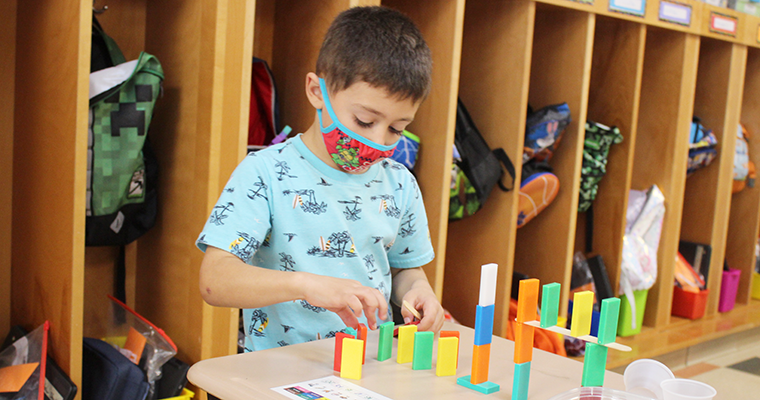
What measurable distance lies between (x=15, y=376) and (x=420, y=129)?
1425 mm

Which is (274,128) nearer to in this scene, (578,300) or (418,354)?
(418,354)

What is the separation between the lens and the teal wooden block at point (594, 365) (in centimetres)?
78

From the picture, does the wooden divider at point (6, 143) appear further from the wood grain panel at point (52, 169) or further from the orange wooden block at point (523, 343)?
the orange wooden block at point (523, 343)

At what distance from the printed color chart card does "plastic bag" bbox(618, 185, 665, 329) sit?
2.40 meters

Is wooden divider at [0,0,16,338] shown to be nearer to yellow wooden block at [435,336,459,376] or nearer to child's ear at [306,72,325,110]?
child's ear at [306,72,325,110]

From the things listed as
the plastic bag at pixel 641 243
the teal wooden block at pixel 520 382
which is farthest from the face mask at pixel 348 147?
the plastic bag at pixel 641 243

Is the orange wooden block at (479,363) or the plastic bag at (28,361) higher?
the orange wooden block at (479,363)

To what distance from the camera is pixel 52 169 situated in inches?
67.5

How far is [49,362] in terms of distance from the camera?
1742 millimetres

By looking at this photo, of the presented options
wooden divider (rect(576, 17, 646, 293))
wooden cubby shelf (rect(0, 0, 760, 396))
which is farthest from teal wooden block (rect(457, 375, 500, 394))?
wooden divider (rect(576, 17, 646, 293))

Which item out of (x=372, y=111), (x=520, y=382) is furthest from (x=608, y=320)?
(x=372, y=111)

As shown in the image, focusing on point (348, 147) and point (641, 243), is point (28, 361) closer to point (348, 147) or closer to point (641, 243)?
point (348, 147)

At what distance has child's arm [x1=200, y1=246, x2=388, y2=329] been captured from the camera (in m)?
0.86

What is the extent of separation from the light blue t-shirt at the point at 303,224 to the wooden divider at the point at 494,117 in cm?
133
